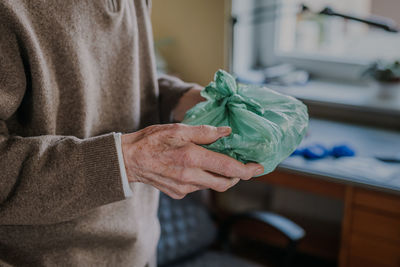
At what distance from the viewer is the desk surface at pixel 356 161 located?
1.58 meters

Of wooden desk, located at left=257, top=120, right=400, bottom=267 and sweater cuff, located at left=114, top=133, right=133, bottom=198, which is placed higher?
sweater cuff, located at left=114, top=133, right=133, bottom=198

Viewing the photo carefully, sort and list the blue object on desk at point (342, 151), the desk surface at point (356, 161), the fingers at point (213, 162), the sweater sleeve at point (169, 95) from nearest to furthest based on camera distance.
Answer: the fingers at point (213, 162) → the sweater sleeve at point (169, 95) → the desk surface at point (356, 161) → the blue object on desk at point (342, 151)

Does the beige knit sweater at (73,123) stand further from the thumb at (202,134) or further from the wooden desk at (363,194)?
the wooden desk at (363,194)

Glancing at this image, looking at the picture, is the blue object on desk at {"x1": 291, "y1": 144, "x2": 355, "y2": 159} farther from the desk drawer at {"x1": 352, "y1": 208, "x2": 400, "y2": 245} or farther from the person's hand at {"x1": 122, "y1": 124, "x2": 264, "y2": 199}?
the person's hand at {"x1": 122, "y1": 124, "x2": 264, "y2": 199}

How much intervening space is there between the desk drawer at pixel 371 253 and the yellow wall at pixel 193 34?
3.07ft

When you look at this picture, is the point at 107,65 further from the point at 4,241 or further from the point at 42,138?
the point at 4,241

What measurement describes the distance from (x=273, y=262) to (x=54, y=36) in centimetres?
187

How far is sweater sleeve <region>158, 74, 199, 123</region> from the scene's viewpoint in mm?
1005

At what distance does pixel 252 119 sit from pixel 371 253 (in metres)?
1.17

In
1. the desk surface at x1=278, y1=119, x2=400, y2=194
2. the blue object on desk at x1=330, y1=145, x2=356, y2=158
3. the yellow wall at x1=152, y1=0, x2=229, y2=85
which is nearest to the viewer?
the desk surface at x1=278, y1=119, x2=400, y2=194

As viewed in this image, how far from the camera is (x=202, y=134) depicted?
27.4 inches

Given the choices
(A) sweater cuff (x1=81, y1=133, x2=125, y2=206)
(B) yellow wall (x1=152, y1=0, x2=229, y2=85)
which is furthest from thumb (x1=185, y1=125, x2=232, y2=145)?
(B) yellow wall (x1=152, y1=0, x2=229, y2=85)

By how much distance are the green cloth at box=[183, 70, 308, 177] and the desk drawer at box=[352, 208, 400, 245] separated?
95cm


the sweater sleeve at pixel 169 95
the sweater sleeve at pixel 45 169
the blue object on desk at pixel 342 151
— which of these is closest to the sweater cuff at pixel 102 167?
the sweater sleeve at pixel 45 169
